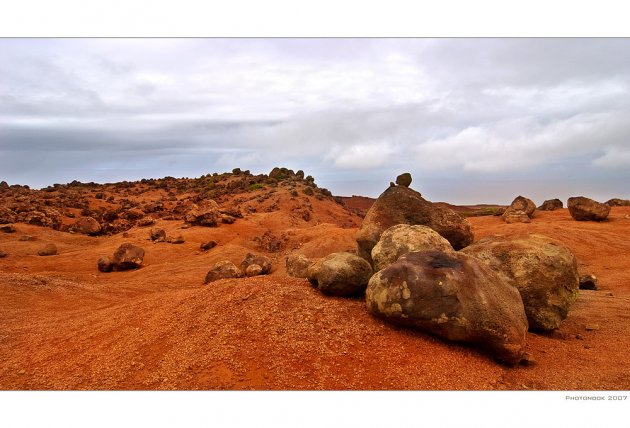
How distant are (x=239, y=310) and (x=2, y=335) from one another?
4.03 metres

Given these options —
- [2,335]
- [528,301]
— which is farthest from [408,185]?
[2,335]

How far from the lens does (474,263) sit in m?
6.14

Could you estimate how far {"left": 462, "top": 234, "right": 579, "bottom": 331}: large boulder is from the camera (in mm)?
6863

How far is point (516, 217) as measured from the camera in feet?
67.8

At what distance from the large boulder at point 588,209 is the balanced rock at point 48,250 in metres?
21.8

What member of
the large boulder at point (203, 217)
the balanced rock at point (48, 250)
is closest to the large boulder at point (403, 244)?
the balanced rock at point (48, 250)

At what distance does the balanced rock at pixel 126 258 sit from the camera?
610 inches

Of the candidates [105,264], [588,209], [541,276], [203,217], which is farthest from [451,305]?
[203,217]

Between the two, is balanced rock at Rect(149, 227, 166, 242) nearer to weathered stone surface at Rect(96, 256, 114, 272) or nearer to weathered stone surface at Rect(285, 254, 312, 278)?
weathered stone surface at Rect(96, 256, 114, 272)

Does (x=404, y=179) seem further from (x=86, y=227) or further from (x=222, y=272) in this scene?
(x=86, y=227)

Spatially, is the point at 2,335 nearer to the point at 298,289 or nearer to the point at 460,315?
the point at 298,289

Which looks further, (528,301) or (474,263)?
(528,301)

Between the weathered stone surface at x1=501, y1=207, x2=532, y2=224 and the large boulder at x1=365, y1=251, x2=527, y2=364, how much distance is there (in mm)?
15922

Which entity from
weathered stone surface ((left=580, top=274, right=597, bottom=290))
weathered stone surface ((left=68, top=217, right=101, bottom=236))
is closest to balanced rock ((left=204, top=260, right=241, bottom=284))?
weathered stone surface ((left=580, top=274, right=597, bottom=290))
